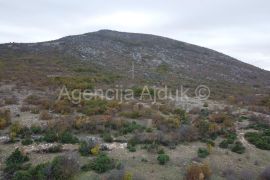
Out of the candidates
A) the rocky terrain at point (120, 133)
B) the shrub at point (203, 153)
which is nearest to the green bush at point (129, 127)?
the rocky terrain at point (120, 133)

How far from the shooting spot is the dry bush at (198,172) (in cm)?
→ 1348

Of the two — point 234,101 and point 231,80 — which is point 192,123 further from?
point 231,80

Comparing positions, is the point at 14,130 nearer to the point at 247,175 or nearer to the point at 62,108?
the point at 62,108

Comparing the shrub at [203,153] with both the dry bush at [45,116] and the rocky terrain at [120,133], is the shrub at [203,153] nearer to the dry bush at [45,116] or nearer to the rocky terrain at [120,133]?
the rocky terrain at [120,133]

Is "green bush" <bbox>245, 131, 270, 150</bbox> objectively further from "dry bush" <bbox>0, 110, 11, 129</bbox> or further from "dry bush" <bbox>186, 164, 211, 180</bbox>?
"dry bush" <bbox>0, 110, 11, 129</bbox>

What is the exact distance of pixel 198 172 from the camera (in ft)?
44.7

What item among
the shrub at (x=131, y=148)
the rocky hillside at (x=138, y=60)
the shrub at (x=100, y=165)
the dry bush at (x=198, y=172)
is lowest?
the dry bush at (x=198, y=172)

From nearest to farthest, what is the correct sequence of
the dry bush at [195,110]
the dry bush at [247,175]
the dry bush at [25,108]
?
the dry bush at [247,175] → the dry bush at [25,108] → the dry bush at [195,110]

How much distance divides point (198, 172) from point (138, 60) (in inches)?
1761

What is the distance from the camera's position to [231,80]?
54031 millimetres

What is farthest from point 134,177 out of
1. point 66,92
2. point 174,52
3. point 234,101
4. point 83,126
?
Result: point 174,52

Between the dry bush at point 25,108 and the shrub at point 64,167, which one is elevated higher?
the dry bush at point 25,108

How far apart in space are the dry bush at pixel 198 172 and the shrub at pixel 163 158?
1261mm

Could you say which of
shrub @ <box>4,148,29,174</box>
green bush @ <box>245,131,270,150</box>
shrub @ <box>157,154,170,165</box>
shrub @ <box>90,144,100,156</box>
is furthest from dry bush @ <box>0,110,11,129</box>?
green bush @ <box>245,131,270,150</box>
